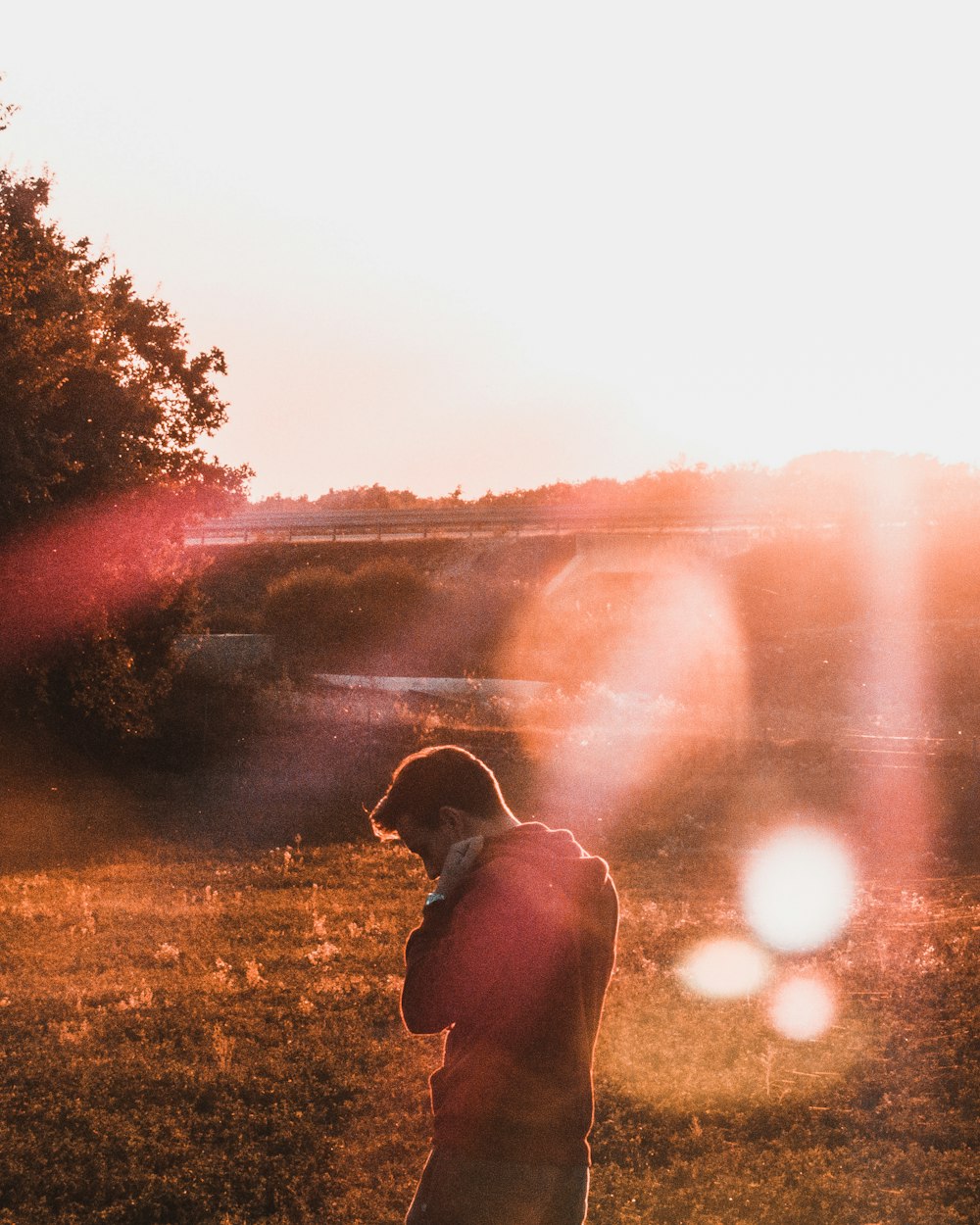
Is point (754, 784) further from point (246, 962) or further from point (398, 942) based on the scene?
point (246, 962)

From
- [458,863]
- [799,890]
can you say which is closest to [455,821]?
[458,863]

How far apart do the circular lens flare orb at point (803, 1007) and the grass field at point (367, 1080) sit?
14 centimetres

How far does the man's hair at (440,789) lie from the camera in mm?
4203

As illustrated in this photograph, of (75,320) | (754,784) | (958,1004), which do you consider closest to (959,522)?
(754,784)

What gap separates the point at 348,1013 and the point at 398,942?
348 cm

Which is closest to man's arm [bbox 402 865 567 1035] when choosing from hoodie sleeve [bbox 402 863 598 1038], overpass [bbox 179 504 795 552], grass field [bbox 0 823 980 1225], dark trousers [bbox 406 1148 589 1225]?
hoodie sleeve [bbox 402 863 598 1038]

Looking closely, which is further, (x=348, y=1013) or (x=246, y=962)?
(x=246, y=962)

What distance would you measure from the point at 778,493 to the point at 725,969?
1871 inches

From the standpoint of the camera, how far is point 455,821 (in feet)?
13.7

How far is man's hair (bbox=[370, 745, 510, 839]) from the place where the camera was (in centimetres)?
420

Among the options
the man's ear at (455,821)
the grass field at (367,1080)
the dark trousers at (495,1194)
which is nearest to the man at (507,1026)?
the dark trousers at (495,1194)

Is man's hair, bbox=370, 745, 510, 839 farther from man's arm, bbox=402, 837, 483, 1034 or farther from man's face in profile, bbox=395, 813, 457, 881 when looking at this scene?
man's arm, bbox=402, 837, 483, 1034

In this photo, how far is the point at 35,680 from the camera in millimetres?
25125

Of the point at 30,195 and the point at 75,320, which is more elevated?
the point at 30,195
